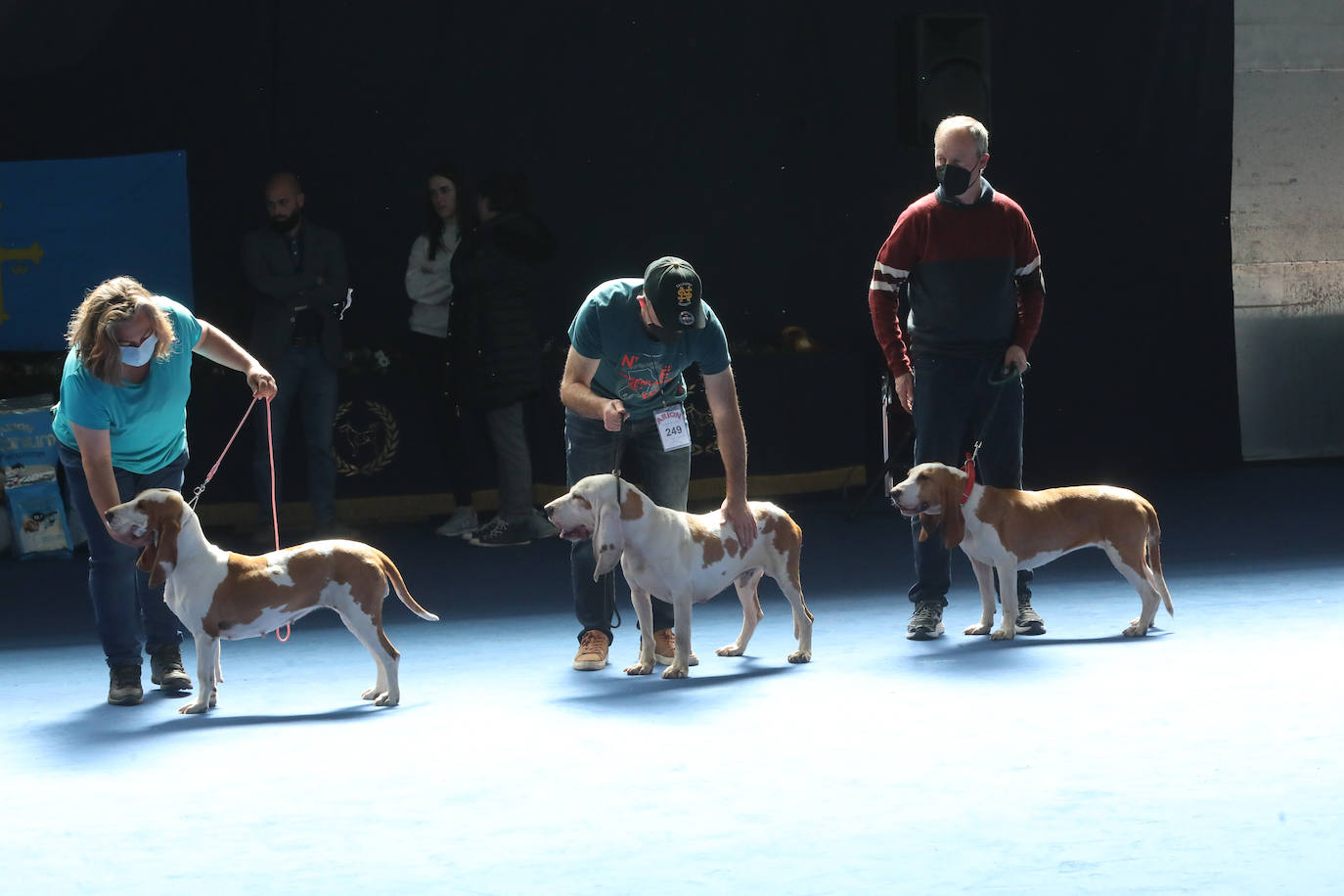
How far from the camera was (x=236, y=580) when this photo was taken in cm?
471

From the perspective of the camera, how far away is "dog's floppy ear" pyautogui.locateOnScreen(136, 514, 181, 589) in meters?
4.68

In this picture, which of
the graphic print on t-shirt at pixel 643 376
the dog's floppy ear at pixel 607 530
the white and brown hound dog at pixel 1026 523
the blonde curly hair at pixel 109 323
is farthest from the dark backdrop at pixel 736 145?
the blonde curly hair at pixel 109 323

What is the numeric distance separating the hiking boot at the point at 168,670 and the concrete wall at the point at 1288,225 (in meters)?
6.91

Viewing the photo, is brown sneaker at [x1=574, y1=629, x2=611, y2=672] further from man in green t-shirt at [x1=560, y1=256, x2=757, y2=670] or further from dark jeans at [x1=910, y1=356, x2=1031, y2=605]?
dark jeans at [x1=910, y1=356, x2=1031, y2=605]

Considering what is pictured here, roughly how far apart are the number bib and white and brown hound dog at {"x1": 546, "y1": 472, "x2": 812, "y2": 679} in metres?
0.20

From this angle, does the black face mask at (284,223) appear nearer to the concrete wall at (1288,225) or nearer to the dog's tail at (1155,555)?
the dog's tail at (1155,555)

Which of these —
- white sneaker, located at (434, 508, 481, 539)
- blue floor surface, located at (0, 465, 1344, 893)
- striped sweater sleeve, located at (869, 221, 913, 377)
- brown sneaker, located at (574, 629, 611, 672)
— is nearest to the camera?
blue floor surface, located at (0, 465, 1344, 893)

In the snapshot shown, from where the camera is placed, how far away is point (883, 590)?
256 inches

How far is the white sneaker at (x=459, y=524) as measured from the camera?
816cm

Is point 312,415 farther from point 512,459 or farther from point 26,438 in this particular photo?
point 26,438

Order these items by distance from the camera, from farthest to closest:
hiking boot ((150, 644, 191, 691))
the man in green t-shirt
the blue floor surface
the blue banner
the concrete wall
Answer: the concrete wall
the blue banner
hiking boot ((150, 644, 191, 691))
the man in green t-shirt
the blue floor surface

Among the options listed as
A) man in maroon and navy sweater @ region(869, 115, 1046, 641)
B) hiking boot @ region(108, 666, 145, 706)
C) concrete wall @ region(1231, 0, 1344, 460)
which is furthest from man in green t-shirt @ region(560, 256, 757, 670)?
concrete wall @ region(1231, 0, 1344, 460)

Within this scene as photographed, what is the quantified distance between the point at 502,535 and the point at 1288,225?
534 centimetres

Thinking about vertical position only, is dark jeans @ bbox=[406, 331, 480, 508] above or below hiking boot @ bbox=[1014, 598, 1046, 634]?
above
